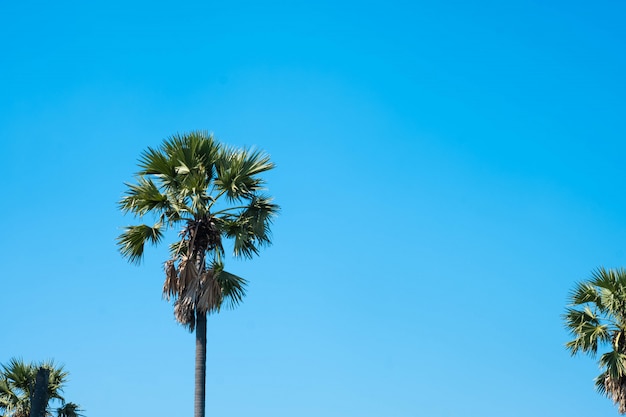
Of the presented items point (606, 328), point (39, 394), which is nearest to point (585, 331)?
point (606, 328)

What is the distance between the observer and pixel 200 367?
22219 millimetres

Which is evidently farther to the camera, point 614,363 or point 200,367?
point 614,363

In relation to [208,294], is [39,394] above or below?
below

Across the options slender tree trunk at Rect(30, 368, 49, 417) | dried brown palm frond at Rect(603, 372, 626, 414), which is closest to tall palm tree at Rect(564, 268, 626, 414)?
dried brown palm frond at Rect(603, 372, 626, 414)

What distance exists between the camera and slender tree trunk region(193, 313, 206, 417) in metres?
21.8

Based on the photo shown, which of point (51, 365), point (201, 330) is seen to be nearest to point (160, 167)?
point (201, 330)

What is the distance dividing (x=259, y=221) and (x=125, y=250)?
12.0ft

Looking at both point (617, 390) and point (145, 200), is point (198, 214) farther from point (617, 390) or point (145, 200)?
point (617, 390)

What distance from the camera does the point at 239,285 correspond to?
2416 centimetres

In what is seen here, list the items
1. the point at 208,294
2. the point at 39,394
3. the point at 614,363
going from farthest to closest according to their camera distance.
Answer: the point at 614,363
the point at 208,294
the point at 39,394

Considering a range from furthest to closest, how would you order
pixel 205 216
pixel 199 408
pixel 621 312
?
pixel 621 312 < pixel 205 216 < pixel 199 408

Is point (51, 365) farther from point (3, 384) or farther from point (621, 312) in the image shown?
point (621, 312)

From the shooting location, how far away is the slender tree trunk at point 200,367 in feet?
71.4

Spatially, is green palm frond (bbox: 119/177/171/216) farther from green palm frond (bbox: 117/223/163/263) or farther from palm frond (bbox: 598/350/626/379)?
palm frond (bbox: 598/350/626/379)
